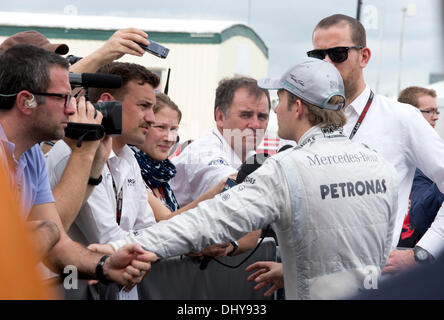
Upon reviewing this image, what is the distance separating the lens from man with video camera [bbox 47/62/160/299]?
2.74 meters

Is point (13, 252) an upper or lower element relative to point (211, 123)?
upper

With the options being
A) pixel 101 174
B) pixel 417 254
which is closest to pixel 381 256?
pixel 417 254

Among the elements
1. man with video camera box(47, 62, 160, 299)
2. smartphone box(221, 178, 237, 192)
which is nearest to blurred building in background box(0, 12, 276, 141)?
man with video camera box(47, 62, 160, 299)

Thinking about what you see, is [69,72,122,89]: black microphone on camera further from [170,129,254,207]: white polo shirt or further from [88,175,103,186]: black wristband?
[170,129,254,207]: white polo shirt

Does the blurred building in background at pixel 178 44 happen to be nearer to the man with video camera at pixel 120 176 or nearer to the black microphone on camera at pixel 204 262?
the man with video camera at pixel 120 176

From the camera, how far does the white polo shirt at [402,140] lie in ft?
11.3

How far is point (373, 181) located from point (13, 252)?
196 cm

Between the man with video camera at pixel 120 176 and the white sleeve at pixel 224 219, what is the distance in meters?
0.44

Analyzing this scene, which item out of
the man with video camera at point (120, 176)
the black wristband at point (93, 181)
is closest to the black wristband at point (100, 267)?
the man with video camera at point (120, 176)

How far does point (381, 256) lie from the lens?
252cm

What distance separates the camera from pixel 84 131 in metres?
2.68

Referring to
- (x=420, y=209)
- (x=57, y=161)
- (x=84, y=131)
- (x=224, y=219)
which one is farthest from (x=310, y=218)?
(x=420, y=209)

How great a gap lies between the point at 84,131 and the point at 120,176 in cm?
43
